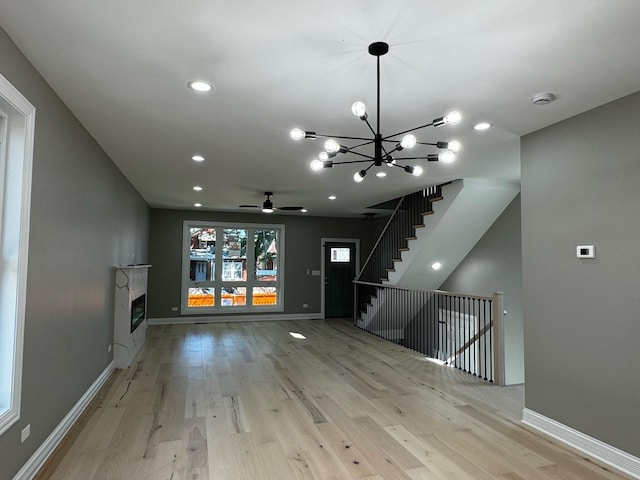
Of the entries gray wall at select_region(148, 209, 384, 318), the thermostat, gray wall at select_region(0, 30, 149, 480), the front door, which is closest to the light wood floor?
gray wall at select_region(0, 30, 149, 480)

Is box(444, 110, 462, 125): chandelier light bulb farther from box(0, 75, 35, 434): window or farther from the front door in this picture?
the front door

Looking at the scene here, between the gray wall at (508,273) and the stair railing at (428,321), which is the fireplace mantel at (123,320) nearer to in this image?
the stair railing at (428,321)

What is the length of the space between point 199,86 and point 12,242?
1538 millimetres

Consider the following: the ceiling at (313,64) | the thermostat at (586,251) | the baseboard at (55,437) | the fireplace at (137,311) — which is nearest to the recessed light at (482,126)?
the ceiling at (313,64)

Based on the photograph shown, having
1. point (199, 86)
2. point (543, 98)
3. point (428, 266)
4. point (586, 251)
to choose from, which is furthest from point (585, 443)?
point (428, 266)

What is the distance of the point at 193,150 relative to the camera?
427 centimetres

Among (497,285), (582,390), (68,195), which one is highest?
(68,195)

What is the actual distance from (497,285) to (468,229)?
3.79ft

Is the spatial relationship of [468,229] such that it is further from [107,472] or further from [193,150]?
[107,472]

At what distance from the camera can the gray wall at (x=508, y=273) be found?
6.62 meters

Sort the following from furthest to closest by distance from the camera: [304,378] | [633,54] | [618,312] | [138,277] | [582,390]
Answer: [138,277] < [304,378] < [582,390] < [618,312] < [633,54]

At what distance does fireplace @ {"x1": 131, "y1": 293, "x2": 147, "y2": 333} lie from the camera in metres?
5.68

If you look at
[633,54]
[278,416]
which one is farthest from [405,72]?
[278,416]

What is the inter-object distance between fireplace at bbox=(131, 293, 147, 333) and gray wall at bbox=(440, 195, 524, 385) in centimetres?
602
